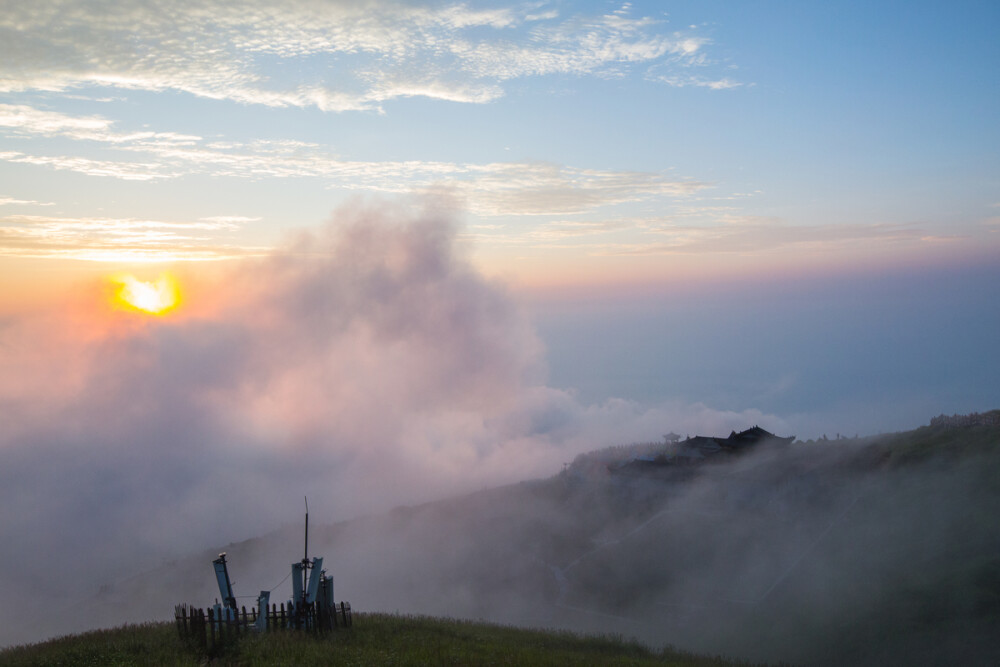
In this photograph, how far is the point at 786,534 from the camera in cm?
3544

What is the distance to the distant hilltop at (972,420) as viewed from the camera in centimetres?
3881

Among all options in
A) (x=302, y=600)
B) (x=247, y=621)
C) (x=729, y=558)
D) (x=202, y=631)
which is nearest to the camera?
(x=202, y=631)

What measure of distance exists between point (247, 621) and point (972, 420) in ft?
139

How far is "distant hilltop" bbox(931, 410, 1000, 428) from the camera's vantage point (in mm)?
38812

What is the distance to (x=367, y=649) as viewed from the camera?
17719 mm

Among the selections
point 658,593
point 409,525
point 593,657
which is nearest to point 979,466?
point 658,593

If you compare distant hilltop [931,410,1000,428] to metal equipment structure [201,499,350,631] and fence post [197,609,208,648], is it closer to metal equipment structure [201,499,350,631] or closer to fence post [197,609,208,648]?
metal equipment structure [201,499,350,631]

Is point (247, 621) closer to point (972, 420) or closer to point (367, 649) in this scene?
point (367, 649)

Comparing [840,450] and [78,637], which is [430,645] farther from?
[840,450]

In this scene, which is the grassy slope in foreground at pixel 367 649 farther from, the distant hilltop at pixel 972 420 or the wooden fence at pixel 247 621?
the distant hilltop at pixel 972 420

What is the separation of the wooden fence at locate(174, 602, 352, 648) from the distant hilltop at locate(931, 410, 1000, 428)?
3825cm

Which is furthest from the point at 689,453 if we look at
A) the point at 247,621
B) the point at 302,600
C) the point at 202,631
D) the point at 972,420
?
the point at 202,631

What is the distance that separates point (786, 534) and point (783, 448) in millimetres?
13232

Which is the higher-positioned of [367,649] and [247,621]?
[247,621]
